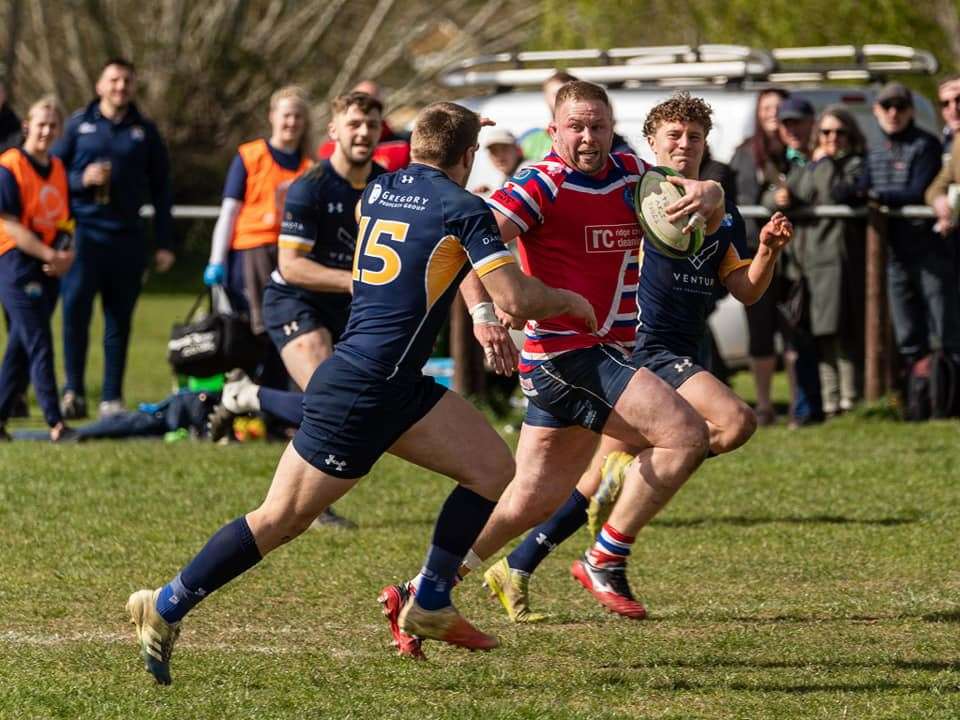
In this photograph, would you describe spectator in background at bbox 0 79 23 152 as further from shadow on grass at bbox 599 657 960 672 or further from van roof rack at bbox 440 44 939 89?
shadow on grass at bbox 599 657 960 672

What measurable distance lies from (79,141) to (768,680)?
26.6ft

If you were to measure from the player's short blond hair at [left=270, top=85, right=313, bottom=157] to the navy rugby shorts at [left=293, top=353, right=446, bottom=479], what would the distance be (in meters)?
5.64

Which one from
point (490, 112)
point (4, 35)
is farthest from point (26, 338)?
point (4, 35)

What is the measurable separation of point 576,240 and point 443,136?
37.6 inches

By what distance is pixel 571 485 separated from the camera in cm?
709

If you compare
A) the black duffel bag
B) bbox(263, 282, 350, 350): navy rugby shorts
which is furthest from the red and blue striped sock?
the black duffel bag

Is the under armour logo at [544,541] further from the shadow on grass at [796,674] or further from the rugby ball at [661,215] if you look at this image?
the rugby ball at [661,215]

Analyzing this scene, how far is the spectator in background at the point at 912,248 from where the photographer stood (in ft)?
41.7

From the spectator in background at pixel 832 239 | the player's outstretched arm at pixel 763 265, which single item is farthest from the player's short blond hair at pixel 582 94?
the spectator in background at pixel 832 239

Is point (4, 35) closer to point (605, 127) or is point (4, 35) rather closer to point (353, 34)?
point (353, 34)

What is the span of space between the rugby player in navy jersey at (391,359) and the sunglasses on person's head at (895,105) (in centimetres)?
691

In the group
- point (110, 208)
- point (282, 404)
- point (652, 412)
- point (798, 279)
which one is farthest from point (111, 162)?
point (652, 412)

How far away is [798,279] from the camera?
12805 millimetres

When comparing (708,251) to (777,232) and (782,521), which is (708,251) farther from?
(782,521)
